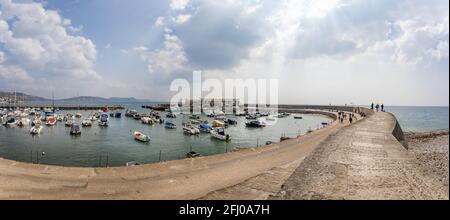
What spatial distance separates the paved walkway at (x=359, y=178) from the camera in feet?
23.0

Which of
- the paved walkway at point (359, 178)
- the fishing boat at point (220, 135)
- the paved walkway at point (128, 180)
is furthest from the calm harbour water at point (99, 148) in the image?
the paved walkway at point (359, 178)

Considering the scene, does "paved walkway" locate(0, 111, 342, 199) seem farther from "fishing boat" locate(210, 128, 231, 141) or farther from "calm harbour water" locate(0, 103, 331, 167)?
"fishing boat" locate(210, 128, 231, 141)

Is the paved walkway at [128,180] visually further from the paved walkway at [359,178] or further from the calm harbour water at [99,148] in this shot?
the calm harbour water at [99,148]

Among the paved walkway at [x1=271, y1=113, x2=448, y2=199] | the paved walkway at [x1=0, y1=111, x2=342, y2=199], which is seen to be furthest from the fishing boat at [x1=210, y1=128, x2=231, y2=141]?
the paved walkway at [x1=271, y1=113, x2=448, y2=199]

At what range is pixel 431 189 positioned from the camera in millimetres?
7164

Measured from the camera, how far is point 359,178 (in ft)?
27.3

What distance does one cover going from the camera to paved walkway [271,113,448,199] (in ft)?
23.0

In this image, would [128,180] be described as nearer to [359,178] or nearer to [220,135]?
[359,178]

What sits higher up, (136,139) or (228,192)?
(228,192)

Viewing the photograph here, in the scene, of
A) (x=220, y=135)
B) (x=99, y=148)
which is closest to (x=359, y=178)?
(x=99, y=148)

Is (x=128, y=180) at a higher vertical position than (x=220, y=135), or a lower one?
higher

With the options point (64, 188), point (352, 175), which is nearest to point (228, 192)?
point (352, 175)
